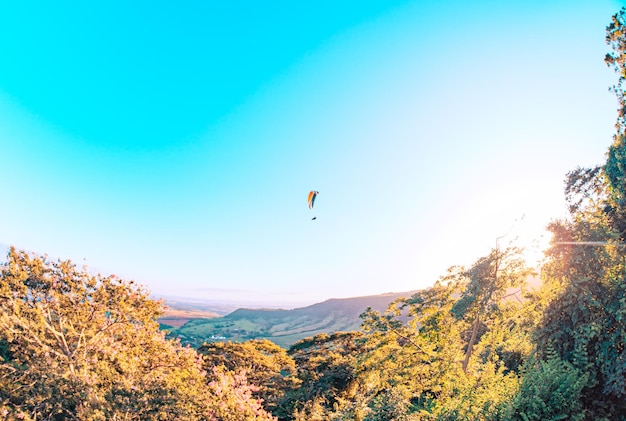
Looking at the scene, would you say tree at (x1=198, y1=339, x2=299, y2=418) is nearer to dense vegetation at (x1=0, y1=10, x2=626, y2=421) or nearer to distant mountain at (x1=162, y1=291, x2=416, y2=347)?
dense vegetation at (x1=0, y1=10, x2=626, y2=421)

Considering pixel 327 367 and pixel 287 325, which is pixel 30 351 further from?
pixel 287 325

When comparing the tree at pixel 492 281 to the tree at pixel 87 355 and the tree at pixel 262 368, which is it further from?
the tree at pixel 262 368

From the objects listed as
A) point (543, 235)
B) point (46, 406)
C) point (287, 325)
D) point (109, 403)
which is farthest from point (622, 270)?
point (287, 325)

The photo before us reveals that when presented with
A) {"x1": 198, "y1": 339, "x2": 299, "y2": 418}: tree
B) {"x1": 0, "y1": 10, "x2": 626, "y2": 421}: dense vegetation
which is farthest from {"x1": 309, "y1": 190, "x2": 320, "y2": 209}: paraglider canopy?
{"x1": 198, "y1": 339, "x2": 299, "y2": 418}: tree

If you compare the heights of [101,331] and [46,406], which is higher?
[101,331]

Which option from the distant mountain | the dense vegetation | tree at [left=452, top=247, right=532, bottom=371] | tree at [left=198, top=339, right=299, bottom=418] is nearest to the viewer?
the dense vegetation

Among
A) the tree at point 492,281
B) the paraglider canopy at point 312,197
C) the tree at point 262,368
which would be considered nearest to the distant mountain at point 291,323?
the tree at point 262,368
